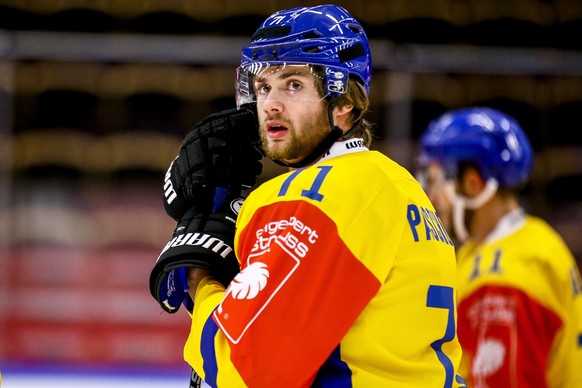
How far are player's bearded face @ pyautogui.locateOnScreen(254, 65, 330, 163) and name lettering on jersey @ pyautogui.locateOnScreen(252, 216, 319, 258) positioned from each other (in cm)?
28

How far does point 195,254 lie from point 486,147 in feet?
6.77

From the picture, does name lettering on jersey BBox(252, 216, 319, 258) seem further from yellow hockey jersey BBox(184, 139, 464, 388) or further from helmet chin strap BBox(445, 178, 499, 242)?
helmet chin strap BBox(445, 178, 499, 242)

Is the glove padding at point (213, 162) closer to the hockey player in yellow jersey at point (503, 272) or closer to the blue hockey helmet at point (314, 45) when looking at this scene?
the blue hockey helmet at point (314, 45)

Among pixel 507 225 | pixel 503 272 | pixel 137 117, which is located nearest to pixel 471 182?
pixel 507 225

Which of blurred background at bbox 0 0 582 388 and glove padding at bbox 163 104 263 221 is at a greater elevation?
blurred background at bbox 0 0 582 388

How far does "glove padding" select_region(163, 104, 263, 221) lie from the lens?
2221 millimetres

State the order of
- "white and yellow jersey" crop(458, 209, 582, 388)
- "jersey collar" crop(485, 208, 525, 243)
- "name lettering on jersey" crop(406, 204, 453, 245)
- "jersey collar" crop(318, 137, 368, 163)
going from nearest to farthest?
"name lettering on jersey" crop(406, 204, 453, 245)
"jersey collar" crop(318, 137, 368, 163)
"white and yellow jersey" crop(458, 209, 582, 388)
"jersey collar" crop(485, 208, 525, 243)

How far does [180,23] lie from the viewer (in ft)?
25.4

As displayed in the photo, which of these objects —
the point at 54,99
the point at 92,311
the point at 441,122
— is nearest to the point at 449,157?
the point at 441,122

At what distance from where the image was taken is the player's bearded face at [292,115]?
2219 millimetres

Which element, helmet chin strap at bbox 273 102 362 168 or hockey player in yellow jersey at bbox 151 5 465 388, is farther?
helmet chin strap at bbox 273 102 362 168

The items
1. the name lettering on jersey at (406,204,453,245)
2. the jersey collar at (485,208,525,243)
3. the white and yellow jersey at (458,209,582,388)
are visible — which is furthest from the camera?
the jersey collar at (485,208,525,243)

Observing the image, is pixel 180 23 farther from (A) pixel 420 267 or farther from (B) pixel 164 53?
(A) pixel 420 267

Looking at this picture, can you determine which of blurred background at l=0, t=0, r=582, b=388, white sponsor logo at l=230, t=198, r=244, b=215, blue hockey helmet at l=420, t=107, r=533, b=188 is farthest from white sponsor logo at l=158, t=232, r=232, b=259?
blurred background at l=0, t=0, r=582, b=388
